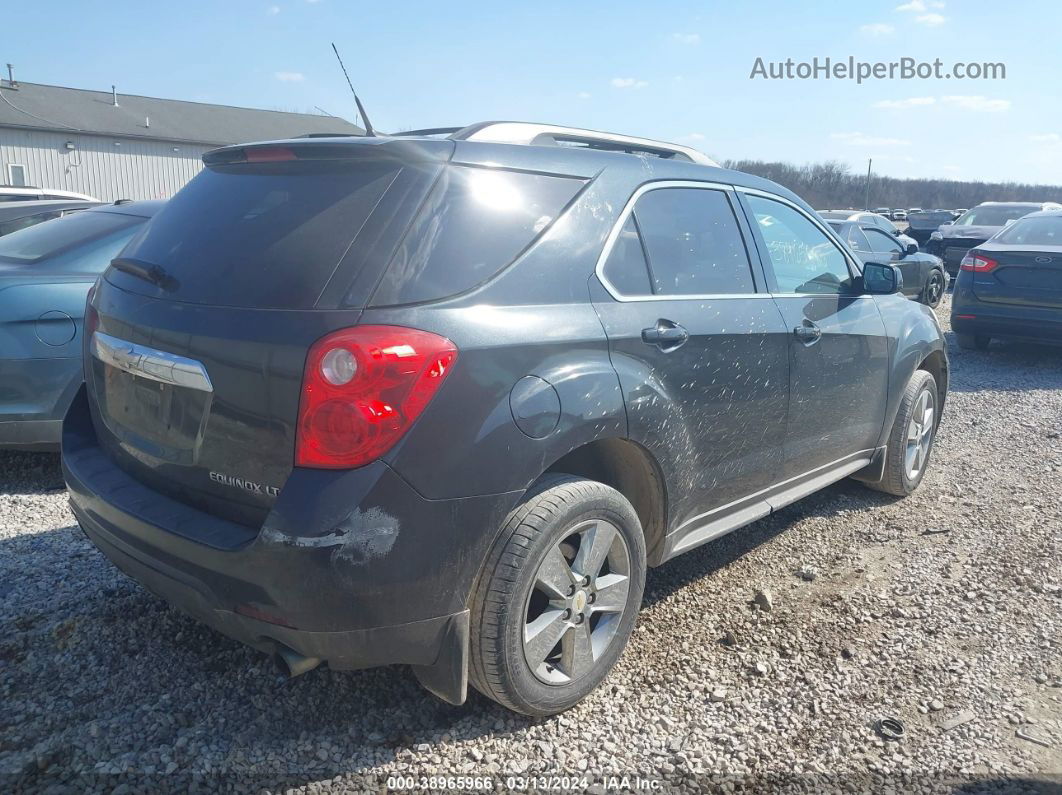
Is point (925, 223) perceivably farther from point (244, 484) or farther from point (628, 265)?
point (244, 484)

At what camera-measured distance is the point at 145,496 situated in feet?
8.50

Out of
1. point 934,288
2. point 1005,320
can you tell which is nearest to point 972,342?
point 1005,320

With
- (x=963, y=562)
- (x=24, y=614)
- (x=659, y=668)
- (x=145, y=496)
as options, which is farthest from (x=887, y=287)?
(x=24, y=614)

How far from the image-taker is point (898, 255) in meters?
12.4

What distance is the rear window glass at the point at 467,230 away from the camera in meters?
2.34

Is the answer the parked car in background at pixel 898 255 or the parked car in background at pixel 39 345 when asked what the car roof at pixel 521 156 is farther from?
the parked car in background at pixel 898 255

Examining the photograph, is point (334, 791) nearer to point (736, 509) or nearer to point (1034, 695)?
point (736, 509)

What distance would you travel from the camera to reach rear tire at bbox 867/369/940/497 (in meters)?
4.73

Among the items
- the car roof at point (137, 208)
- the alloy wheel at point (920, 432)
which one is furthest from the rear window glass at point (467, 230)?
the car roof at point (137, 208)

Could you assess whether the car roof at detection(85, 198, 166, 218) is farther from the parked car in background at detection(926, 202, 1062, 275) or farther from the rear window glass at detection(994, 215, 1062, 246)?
the parked car in background at detection(926, 202, 1062, 275)

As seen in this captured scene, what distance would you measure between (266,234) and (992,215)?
19.3 meters

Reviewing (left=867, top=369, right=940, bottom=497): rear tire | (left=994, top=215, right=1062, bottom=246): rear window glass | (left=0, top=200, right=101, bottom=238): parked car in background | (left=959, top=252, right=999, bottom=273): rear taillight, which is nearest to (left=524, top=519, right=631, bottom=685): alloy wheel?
(left=867, top=369, right=940, bottom=497): rear tire

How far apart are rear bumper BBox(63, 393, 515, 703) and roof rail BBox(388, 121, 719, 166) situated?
123cm

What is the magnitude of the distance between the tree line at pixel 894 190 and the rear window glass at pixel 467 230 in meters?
68.1
